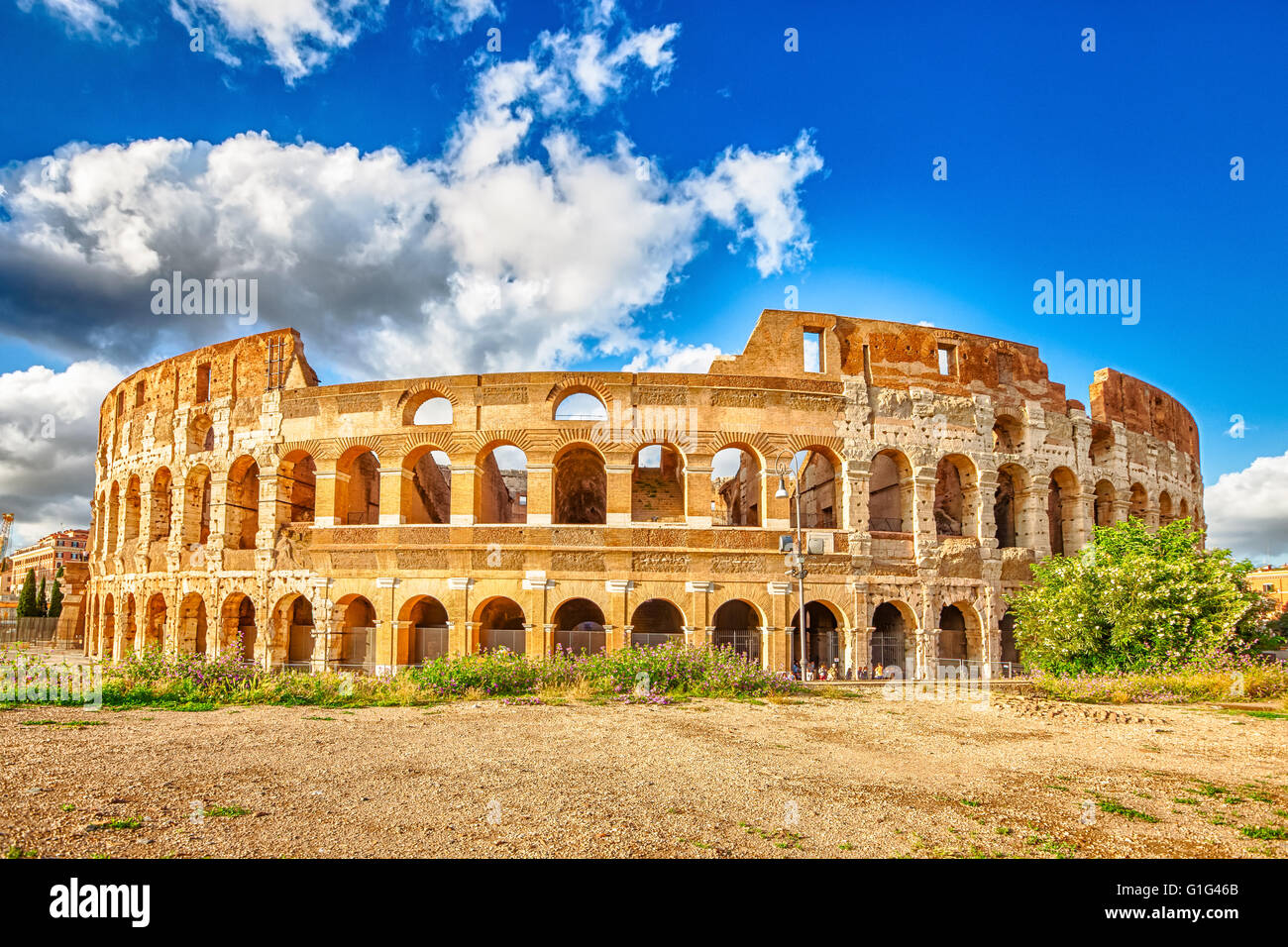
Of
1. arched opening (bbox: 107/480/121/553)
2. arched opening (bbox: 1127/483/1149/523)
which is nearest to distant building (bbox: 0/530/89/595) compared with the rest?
arched opening (bbox: 107/480/121/553)

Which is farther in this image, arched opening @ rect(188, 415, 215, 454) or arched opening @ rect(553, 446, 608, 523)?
arched opening @ rect(553, 446, 608, 523)

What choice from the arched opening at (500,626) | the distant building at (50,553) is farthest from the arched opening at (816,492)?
the distant building at (50,553)

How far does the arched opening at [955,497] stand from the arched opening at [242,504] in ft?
67.2

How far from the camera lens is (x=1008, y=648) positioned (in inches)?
840

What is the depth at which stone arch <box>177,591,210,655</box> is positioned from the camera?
22.1 meters

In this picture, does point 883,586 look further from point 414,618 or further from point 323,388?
point 323,388

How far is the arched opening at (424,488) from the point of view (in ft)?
65.5

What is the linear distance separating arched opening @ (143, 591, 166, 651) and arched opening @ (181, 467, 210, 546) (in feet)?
7.79

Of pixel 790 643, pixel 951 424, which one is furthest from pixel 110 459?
pixel 951 424

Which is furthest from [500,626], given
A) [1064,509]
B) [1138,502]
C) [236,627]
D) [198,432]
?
[1138,502]

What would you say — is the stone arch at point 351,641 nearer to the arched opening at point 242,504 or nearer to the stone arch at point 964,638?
the arched opening at point 242,504

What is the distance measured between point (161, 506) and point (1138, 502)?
32.3 metres

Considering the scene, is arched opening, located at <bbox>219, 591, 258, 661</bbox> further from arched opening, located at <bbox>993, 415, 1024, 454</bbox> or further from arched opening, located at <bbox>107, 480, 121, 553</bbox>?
arched opening, located at <bbox>993, 415, 1024, 454</bbox>

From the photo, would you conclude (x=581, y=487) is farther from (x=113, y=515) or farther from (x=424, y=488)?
(x=113, y=515)
